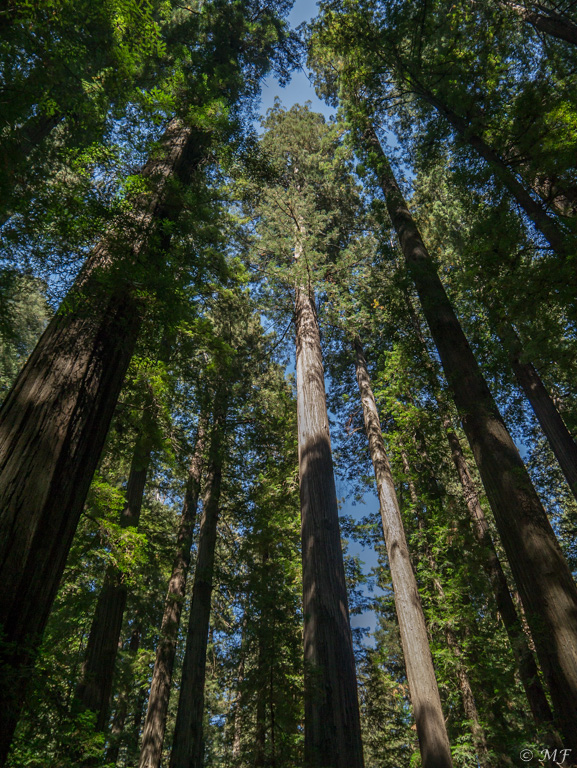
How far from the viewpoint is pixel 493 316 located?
5.55 m

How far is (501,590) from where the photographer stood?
812cm

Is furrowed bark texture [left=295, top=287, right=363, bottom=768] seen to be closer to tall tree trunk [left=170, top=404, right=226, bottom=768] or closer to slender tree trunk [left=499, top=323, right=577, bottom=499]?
tall tree trunk [left=170, top=404, right=226, bottom=768]

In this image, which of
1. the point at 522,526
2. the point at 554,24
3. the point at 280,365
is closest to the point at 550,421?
the point at 522,526

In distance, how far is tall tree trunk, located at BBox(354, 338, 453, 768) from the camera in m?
7.08

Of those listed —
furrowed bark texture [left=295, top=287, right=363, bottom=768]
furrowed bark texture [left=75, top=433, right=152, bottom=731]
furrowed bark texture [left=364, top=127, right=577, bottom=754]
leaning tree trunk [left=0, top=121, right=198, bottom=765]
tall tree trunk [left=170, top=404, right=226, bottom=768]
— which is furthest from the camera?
tall tree trunk [left=170, top=404, right=226, bottom=768]

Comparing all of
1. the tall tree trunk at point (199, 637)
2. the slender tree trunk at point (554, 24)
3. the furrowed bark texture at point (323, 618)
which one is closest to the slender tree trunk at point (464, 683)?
the tall tree trunk at point (199, 637)

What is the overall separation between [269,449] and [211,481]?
1749 millimetres

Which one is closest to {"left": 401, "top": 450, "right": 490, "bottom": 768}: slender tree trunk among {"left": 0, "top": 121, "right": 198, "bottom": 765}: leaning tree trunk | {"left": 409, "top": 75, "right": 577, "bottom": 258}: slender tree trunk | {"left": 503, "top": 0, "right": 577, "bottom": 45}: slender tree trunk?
{"left": 409, "top": 75, "right": 577, "bottom": 258}: slender tree trunk

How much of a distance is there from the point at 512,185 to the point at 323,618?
6023 mm

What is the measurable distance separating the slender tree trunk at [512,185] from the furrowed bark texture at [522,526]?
144cm

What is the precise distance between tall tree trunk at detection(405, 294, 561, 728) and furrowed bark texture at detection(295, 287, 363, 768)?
182 cm

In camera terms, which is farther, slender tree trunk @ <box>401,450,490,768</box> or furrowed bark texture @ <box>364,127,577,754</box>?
slender tree trunk @ <box>401,450,490,768</box>

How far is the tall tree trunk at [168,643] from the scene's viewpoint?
27.0 ft

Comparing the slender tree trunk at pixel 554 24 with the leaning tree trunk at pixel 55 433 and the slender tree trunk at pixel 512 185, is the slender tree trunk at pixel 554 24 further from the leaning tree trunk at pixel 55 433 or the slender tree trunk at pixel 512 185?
the leaning tree trunk at pixel 55 433
